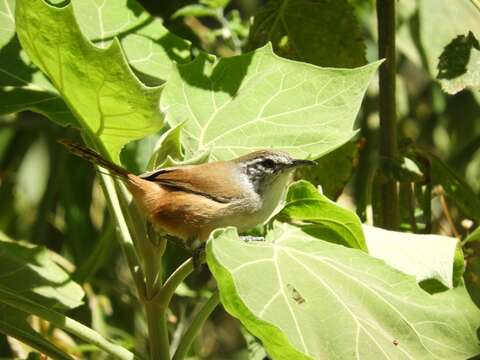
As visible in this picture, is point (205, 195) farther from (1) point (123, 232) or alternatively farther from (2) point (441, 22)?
(2) point (441, 22)

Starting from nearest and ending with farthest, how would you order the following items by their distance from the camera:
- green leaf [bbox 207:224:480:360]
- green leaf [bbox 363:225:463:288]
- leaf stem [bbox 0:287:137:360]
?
1. green leaf [bbox 207:224:480:360]
2. leaf stem [bbox 0:287:137:360]
3. green leaf [bbox 363:225:463:288]

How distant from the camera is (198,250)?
2.05m

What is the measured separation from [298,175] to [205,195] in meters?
0.40

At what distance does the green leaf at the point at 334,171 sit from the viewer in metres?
2.62

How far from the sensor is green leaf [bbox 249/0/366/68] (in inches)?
106

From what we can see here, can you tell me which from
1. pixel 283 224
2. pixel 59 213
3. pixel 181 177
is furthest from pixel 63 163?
pixel 283 224

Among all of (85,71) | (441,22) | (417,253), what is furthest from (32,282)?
(441,22)

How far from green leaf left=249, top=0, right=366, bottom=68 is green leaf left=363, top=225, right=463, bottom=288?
79 cm

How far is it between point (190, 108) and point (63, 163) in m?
1.20

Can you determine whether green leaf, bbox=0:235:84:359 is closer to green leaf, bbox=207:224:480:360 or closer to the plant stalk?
green leaf, bbox=207:224:480:360

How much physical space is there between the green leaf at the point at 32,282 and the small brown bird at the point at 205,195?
30 cm

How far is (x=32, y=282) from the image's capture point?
225 cm

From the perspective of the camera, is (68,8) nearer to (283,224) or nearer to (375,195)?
(283,224)

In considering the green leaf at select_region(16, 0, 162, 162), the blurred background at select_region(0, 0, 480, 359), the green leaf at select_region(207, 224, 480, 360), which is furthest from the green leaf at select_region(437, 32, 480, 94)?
the green leaf at select_region(16, 0, 162, 162)
